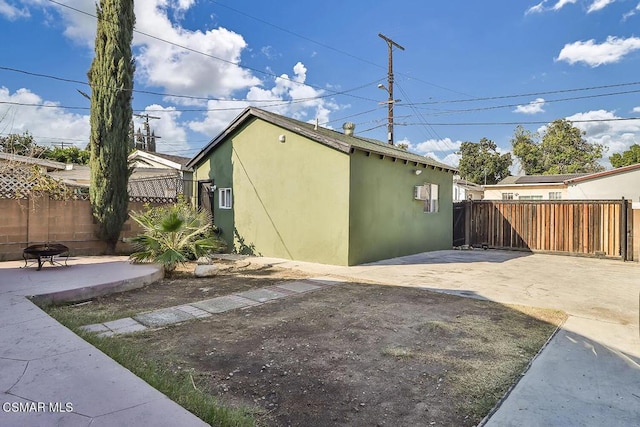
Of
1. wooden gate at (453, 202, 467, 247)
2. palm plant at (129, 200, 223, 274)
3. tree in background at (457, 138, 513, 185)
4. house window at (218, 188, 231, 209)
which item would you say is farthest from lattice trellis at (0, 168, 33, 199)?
tree in background at (457, 138, 513, 185)

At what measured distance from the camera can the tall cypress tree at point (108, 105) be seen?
32.1 ft

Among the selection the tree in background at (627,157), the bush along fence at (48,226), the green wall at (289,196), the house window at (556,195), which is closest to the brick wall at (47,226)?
the bush along fence at (48,226)

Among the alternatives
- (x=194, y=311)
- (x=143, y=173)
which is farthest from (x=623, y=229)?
(x=143, y=173)

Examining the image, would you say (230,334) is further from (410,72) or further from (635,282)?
(410,72)

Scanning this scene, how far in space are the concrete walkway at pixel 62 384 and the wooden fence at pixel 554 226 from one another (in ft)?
44.3

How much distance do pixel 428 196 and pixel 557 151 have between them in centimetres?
3496

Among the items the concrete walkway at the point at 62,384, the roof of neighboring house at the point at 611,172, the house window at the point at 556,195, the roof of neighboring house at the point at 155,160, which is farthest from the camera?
the house window at the point at 556,195

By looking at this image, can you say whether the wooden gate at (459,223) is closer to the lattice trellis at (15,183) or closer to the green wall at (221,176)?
the green wall at (221,176)

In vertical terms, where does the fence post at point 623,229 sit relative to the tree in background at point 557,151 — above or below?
below

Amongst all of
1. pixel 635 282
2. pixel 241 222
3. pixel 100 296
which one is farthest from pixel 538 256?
pixel 100 296

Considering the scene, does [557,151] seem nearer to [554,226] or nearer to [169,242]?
[554,226]

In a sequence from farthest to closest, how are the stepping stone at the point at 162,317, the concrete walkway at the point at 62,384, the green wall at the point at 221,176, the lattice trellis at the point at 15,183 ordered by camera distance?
the green wall at the point at 221,176 < the lattice trellis at the point at 15,183 < the stepping stone at the point at 162,317 < the concrete walkway at the point at 62,384

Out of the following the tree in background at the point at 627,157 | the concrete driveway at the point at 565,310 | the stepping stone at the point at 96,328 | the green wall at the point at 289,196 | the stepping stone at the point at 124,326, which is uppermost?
the tree in background at the point at 627,157

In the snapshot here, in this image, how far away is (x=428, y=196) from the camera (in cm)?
1219
